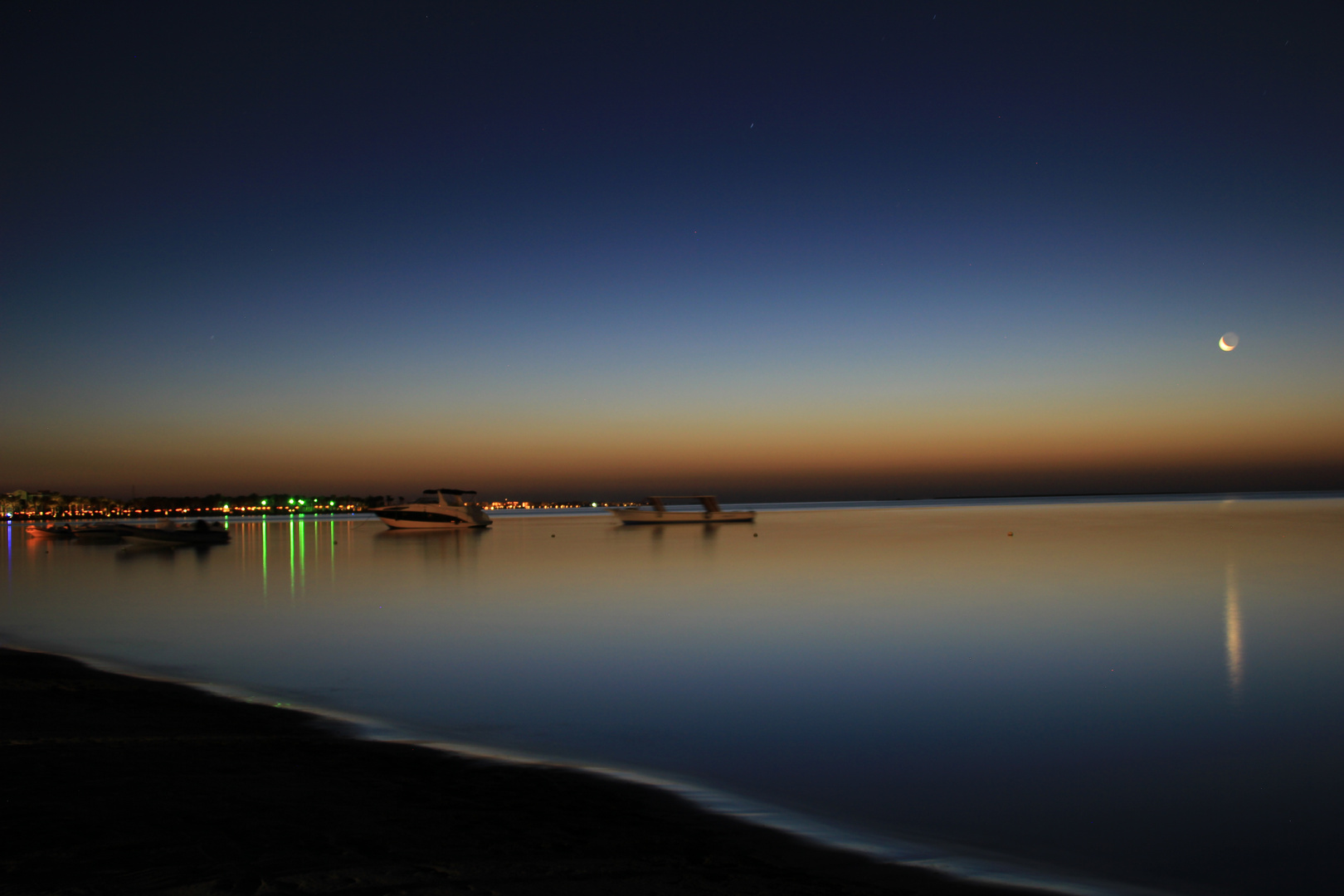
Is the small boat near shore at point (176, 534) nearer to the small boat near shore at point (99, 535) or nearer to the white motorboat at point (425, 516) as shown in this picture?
the small boat near shore at point (99, 535)

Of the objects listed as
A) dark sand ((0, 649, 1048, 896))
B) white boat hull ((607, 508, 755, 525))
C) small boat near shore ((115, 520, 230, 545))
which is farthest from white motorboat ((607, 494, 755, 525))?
dark sand ((0, 649, 1048, 896))

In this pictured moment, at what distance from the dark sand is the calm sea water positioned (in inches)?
50.4

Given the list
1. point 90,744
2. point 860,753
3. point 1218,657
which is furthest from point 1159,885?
point 1218,657

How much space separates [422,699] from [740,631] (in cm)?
756

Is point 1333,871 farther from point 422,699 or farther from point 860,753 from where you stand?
point 422,699

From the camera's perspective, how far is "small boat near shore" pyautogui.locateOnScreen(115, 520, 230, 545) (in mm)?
52969

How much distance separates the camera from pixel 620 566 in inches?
1385

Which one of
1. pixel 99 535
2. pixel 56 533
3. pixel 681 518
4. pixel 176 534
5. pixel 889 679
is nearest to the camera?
pixel 889 679

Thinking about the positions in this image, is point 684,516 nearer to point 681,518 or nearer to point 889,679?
point 681,518

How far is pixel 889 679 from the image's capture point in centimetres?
1258

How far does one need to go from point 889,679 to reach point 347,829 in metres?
9.00

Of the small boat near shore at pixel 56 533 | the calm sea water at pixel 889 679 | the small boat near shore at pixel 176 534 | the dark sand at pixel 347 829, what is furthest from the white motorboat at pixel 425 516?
the dark sand at pixel 347 829

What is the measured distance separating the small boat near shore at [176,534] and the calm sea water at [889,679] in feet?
78.2

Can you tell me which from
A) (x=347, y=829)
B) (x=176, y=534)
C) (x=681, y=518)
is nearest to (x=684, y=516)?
(x=681, y=518)
